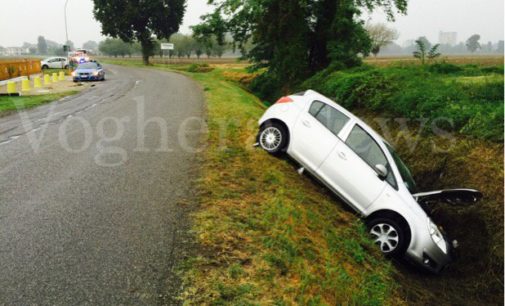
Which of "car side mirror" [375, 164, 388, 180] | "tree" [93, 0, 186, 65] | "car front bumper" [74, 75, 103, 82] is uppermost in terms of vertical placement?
"tree" [93, 0, 186, 65]

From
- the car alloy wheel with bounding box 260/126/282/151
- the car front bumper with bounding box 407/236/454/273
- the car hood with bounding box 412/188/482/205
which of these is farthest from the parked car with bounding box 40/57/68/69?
the car front bumper with bounding box 407/236/454/273

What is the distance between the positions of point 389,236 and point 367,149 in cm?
164

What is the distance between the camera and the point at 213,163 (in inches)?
324

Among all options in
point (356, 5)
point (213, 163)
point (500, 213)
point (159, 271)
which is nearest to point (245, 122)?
point (213, 163)

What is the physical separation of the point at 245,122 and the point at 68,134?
529cm

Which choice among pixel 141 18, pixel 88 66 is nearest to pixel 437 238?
pixel 88 66

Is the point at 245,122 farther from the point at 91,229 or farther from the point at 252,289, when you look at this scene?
the point at 252,289

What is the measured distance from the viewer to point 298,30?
20.7 m

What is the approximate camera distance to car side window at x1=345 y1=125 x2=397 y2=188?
22.8ft

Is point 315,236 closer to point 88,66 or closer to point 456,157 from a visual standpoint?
point 456,157

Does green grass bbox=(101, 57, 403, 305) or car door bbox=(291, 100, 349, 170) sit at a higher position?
car door bbox=(291, 100, 349, 170)

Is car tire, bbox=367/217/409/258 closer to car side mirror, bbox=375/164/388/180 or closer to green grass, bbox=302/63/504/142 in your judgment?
car side mirror, bbox=375/164/388/180

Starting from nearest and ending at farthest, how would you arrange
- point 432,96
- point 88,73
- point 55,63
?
point 432,96, point 88,73, point 55,63

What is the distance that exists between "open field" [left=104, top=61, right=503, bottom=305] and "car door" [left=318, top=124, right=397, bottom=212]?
440 millimetres
